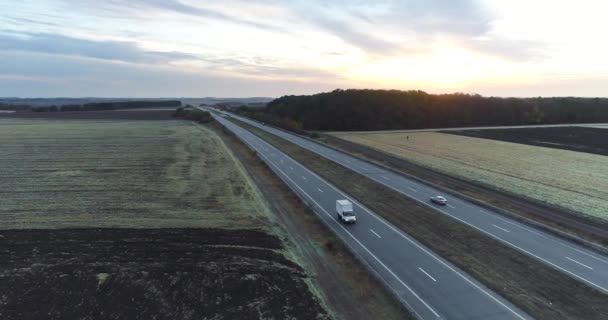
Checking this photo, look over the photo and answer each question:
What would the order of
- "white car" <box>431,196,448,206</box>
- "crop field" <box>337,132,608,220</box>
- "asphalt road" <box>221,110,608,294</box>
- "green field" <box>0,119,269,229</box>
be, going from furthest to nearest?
"crop field" <box>337,132,608,220</box> → "white car" <box>431,196,448,206</box> → "green field" <box>0,119,269,229</box> → "asphalt road" <box>221,110,608,294</box>

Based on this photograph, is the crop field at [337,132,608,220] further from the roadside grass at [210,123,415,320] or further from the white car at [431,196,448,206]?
the roadside grass at [210,123,415,320]

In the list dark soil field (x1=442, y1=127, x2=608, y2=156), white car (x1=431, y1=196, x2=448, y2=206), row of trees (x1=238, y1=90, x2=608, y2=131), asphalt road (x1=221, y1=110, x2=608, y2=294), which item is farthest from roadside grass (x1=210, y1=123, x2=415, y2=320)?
row of trees (x1=238, y1=90, x2=608, y2=131)

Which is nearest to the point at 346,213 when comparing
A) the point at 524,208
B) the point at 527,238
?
the point at 527,238

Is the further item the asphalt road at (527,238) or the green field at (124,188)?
the green field at (124,188)

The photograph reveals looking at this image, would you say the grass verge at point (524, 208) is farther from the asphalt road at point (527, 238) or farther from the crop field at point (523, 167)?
the crop field at point (523, 167)

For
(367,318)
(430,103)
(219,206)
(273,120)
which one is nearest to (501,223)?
(367,318)

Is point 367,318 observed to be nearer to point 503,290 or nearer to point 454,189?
point 503,290

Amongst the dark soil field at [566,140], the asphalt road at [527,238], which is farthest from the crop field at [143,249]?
the dark soil field at [566,140]
